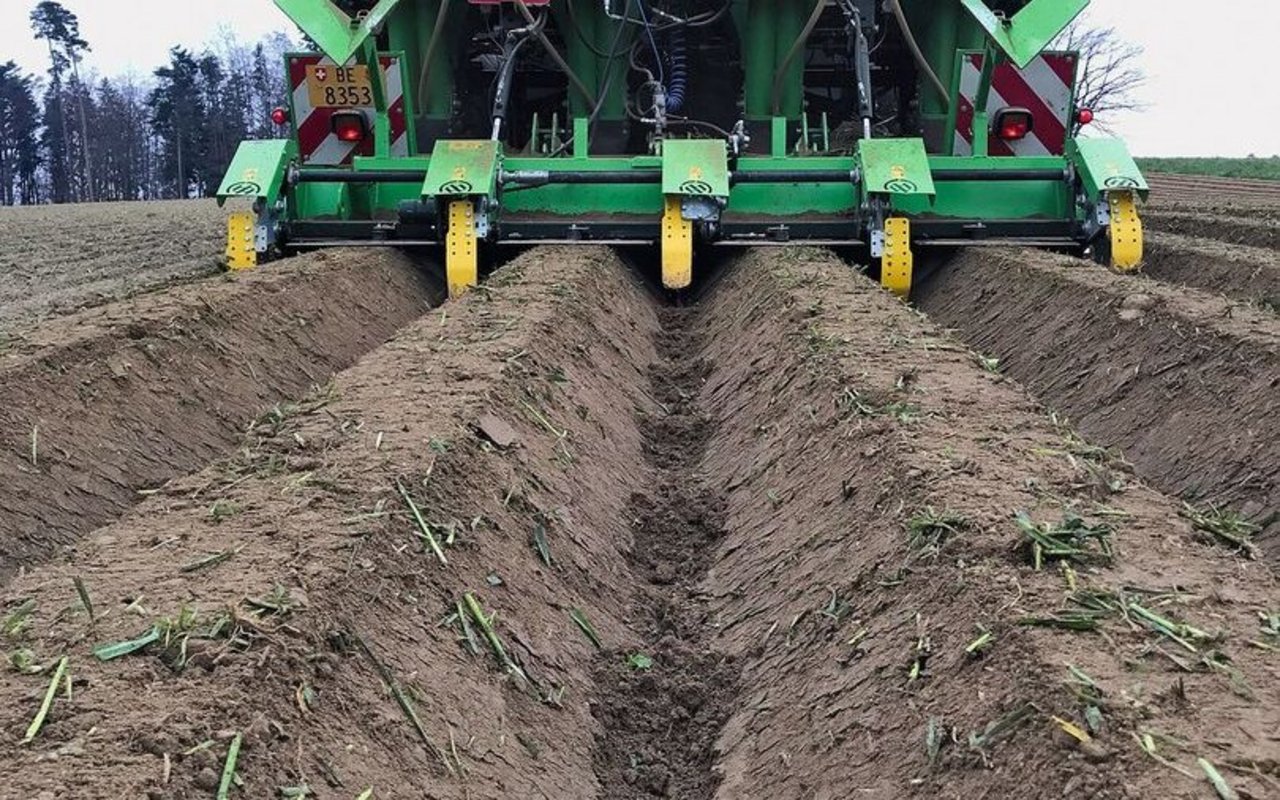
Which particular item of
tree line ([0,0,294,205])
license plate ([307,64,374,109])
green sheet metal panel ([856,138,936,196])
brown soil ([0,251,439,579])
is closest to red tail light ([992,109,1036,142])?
green sheet metal panel ([856,138,936,196])

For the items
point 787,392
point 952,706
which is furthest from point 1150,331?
point 952,706

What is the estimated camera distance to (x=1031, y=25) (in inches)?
371

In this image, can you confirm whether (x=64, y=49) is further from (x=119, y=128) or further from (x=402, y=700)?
(x=402, y=700)

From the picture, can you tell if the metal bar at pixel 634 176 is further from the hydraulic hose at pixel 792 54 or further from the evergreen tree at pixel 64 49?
the evergreen tree at pixel 64 49

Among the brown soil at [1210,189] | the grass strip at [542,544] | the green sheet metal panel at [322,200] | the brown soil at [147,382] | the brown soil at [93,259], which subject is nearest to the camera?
the grass strip at [542,544]

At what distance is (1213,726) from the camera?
2.43 metres

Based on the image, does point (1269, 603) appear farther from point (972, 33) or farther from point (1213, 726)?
point (972, 33)

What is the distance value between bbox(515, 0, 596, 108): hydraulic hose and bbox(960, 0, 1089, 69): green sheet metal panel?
9.94 ft

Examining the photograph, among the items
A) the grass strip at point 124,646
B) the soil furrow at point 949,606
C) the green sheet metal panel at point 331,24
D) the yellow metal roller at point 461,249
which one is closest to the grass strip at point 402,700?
the grass strip at point 124,646

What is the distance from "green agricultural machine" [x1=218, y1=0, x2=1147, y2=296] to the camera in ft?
29.7

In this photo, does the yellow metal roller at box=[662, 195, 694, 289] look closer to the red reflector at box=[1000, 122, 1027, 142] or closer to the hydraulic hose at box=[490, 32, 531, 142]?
the hydraulic hose at box=[490, 32, 531, 142]

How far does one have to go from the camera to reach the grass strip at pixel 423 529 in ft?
12.1

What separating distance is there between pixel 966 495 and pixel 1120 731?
1.40m

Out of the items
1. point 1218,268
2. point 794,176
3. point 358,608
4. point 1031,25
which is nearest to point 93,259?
point 794,176
